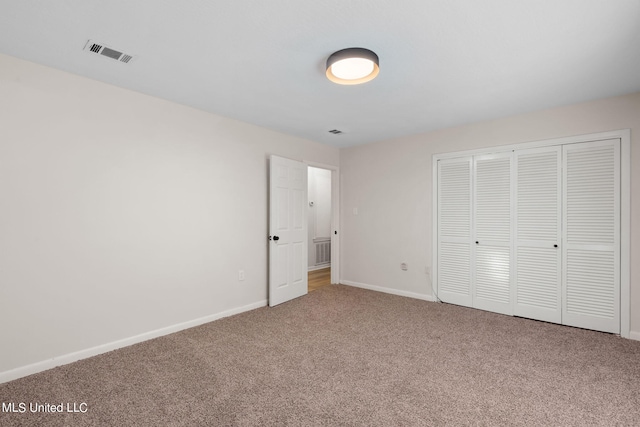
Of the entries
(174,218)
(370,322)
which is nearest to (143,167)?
(174,218)

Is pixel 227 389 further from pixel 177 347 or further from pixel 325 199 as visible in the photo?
pixel 325 199

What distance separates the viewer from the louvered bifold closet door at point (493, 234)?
369cm

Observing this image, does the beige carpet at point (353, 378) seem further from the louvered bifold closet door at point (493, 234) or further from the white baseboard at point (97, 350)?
the louvered bifold closet door at point (493, 234)

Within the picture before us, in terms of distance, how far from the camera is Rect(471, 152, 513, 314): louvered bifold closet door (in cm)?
369

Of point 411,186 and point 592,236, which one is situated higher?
point 411,186

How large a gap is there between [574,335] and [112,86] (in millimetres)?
4989

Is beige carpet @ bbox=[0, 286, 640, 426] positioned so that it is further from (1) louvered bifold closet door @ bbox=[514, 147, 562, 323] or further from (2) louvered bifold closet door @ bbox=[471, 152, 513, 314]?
(2) louvered bifold closet door @ bbox=[471, 152, 513, 314]

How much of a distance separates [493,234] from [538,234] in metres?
0.46

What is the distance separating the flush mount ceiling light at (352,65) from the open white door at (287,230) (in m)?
1.90

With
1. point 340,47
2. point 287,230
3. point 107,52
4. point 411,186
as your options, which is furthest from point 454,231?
point 107,52

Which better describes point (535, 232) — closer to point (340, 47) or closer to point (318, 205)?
point (340, 47)

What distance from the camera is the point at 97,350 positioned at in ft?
8.66

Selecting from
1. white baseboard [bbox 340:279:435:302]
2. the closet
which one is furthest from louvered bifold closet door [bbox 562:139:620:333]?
white baseboard [bbox 340:279:435:302]

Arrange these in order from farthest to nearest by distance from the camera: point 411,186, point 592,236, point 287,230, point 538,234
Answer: point 411,186 → point 287,230 → point 538,234 → point 592,236
